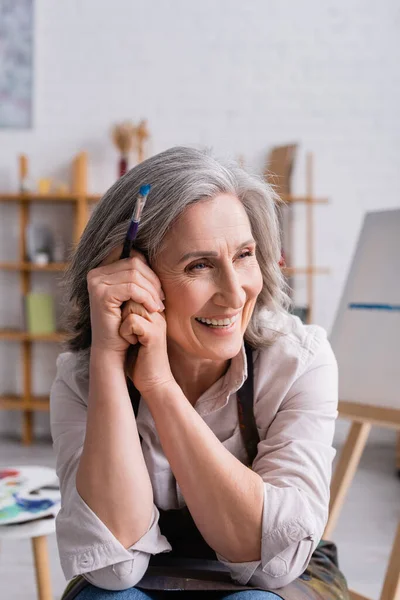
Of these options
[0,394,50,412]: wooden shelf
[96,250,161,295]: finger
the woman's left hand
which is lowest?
[0,394,50,412]: wooden shelf

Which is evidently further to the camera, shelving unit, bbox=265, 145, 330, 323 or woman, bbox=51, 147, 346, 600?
shelving unit, bbox=265, 145, 330, 323

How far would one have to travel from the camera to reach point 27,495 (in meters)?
1.94

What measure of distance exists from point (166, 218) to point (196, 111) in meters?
3.84

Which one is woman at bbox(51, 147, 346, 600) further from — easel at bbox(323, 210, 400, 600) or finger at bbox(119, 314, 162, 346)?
easel at bbox(323, 210, 400, 600)

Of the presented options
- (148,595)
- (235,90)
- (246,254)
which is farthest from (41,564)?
(235,90)

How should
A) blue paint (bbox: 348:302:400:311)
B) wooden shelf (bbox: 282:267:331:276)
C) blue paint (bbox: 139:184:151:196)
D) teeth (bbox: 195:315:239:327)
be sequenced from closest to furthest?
blue paint (bbox: 139:184:151:196)
teeth (bbox: 195:315:239:327)
blue paint (bbox: 348:302:400:311)
wooden shelf (bbox: 282:267:331:276)

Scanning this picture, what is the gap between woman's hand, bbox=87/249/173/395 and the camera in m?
1.16

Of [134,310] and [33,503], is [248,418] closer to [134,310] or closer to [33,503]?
Result: [134,310]

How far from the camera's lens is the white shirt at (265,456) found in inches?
44.6

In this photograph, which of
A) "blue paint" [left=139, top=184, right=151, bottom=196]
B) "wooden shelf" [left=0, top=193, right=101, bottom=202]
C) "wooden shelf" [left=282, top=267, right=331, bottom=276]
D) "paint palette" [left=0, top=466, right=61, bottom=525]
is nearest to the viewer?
"blue paint" [left=139, top=184, right=151, bottom=196]

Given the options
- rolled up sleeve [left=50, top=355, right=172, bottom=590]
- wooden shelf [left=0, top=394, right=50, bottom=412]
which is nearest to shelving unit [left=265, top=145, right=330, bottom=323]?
wooden shelf [left=0, top=394, right=50, bottom=412]

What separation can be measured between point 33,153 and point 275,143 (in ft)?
5.39

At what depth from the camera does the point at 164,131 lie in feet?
15.8

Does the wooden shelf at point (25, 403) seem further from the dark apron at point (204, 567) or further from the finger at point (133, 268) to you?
the finger at point (133, 268)
